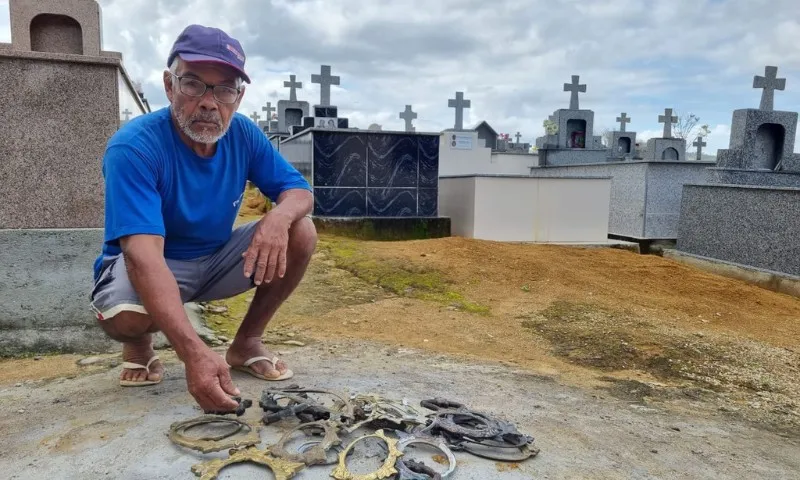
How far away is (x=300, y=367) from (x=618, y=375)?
2140mm

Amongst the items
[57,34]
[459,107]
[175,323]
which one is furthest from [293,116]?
[175,323]

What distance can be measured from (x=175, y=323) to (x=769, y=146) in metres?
12.0

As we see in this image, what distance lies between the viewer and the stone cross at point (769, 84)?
10.7 m

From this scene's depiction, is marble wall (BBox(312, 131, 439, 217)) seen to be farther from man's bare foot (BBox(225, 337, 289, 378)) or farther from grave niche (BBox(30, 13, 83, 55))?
man's bare foot (BBox(225, 337, 289, 378))

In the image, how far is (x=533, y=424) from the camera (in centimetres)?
245

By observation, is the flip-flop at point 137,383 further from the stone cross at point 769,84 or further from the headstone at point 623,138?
the headstone at point 623,138

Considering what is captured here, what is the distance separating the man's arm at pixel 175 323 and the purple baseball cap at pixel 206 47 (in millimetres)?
724

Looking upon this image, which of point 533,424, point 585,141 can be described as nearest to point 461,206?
point 533,424

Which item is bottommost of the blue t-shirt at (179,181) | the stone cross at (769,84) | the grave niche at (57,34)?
the blue t-shirt at (179,181)

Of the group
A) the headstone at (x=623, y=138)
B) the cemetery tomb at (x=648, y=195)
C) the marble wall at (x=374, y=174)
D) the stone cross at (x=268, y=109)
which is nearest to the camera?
the marble wall at (x=374, y=174)

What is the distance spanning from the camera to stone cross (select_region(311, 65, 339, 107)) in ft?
57.0

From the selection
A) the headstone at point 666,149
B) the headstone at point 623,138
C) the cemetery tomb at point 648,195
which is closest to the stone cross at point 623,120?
the headstone at point 623,138

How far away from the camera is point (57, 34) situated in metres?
5.73

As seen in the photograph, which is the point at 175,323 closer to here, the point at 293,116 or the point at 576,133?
the point at 576,133
